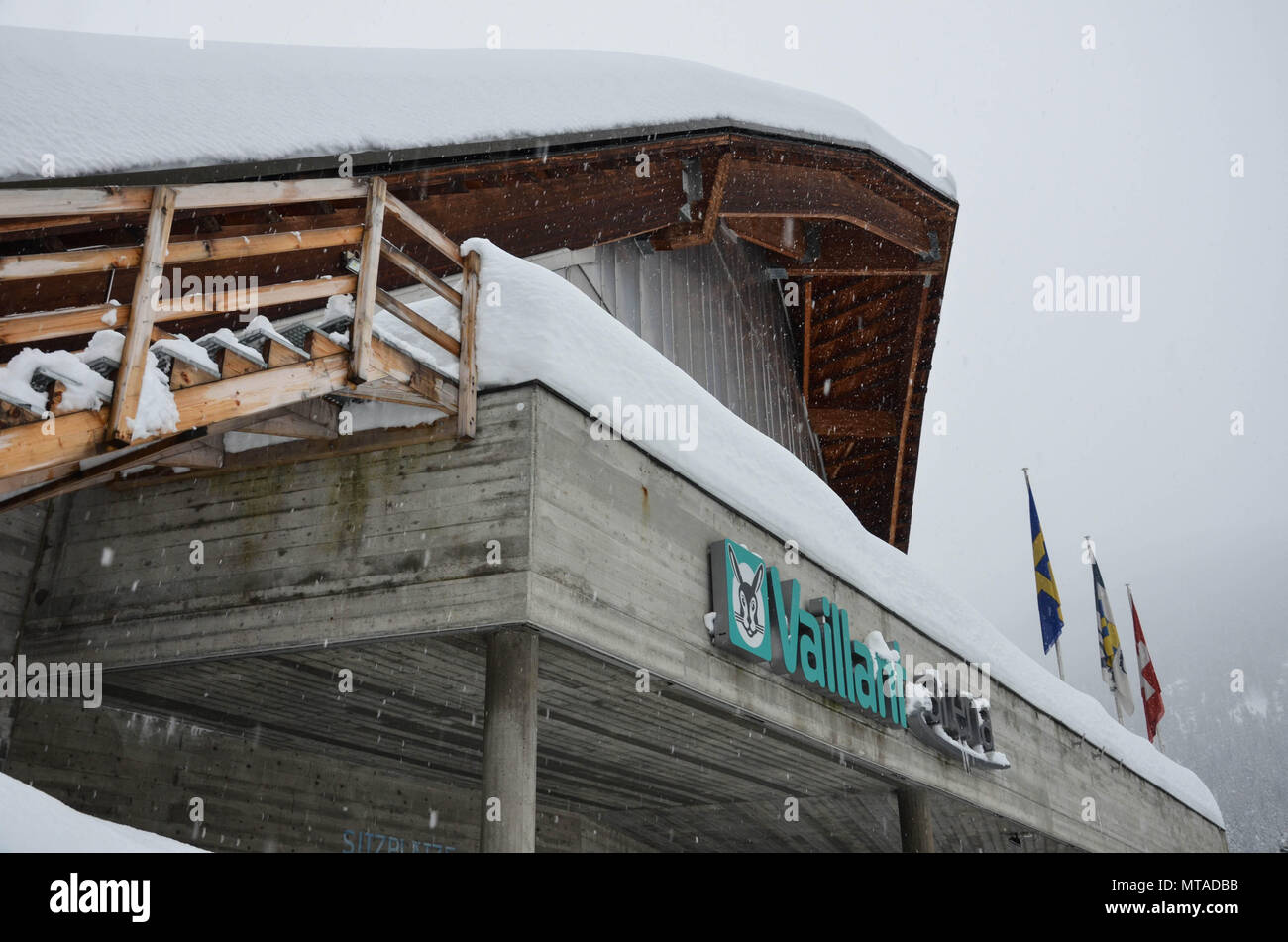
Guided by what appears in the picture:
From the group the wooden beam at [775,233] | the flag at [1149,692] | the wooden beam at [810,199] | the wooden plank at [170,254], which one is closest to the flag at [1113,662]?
the flag at [1149,692]

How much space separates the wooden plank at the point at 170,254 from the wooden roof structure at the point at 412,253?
0.01 meters

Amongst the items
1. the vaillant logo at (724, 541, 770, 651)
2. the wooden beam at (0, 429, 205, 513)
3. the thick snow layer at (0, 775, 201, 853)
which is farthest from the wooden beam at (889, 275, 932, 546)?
the thick snow layer at (0, 775, 201, 853)

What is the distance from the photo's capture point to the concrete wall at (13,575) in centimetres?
765

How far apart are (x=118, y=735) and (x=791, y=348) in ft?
39.9

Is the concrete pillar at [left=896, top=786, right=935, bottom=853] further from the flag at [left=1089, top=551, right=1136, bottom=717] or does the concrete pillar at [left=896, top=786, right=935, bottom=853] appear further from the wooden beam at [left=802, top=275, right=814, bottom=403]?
the flag at [left=1089, top=551, right=1136, bottom=717]

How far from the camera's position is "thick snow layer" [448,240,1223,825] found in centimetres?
721

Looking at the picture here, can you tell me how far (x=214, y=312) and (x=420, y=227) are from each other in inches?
60.6

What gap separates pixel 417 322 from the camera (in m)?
6.79

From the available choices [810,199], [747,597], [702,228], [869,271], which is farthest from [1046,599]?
[747,597]

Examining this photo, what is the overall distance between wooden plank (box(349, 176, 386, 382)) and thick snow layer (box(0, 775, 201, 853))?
2688mm

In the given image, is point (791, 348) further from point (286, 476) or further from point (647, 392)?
point (286, 476)

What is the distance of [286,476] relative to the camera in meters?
7.39

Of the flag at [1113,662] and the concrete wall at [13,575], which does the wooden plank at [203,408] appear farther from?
the flag at [1113,662]
